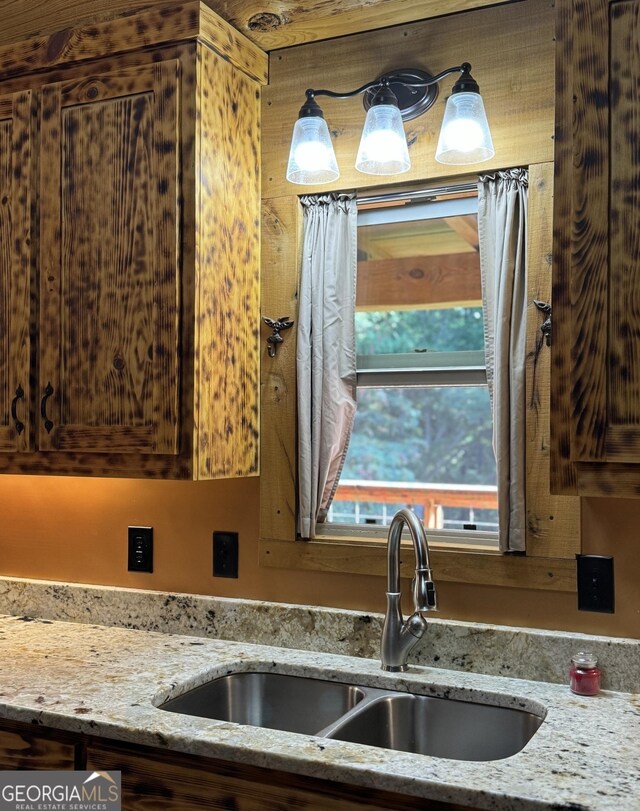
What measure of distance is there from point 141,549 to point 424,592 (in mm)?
931

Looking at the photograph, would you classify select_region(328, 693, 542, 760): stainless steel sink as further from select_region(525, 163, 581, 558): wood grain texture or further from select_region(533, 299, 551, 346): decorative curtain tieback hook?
select_region(533, 299, 551, 346): decorative curtain tieback hook

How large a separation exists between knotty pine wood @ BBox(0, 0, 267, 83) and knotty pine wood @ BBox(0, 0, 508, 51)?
0.17 feet

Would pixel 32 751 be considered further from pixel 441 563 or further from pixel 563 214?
pixel 563 214

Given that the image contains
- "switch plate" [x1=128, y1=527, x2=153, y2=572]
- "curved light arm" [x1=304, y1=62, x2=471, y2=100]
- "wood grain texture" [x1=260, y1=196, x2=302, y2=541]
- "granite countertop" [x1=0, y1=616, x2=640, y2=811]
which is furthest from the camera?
"switch plate" [x1=128, y1=527, x2=153, y2=572]

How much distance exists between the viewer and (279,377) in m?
2.29

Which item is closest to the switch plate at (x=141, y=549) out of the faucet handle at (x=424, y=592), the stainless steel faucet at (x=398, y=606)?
the stainless steel faucet at (x=398, y=606)

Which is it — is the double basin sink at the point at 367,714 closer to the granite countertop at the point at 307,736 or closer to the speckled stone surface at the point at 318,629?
the granite countertop at the point at 307,736

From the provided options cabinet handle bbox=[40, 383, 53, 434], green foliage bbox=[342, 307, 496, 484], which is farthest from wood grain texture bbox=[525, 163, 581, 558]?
green foliage bbox=[342, 307, 496, 484]

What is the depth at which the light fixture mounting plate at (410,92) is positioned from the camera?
2121 mm

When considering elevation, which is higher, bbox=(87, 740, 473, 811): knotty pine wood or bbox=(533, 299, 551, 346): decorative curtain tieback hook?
bbox=(533, 299, 551, 346): decorative curtain tieback hook

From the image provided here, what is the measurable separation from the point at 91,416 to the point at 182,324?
0.33m

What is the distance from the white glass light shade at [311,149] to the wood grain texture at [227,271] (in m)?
0.18

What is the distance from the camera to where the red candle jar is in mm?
1824

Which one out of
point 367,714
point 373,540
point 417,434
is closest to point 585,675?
point 367,714
